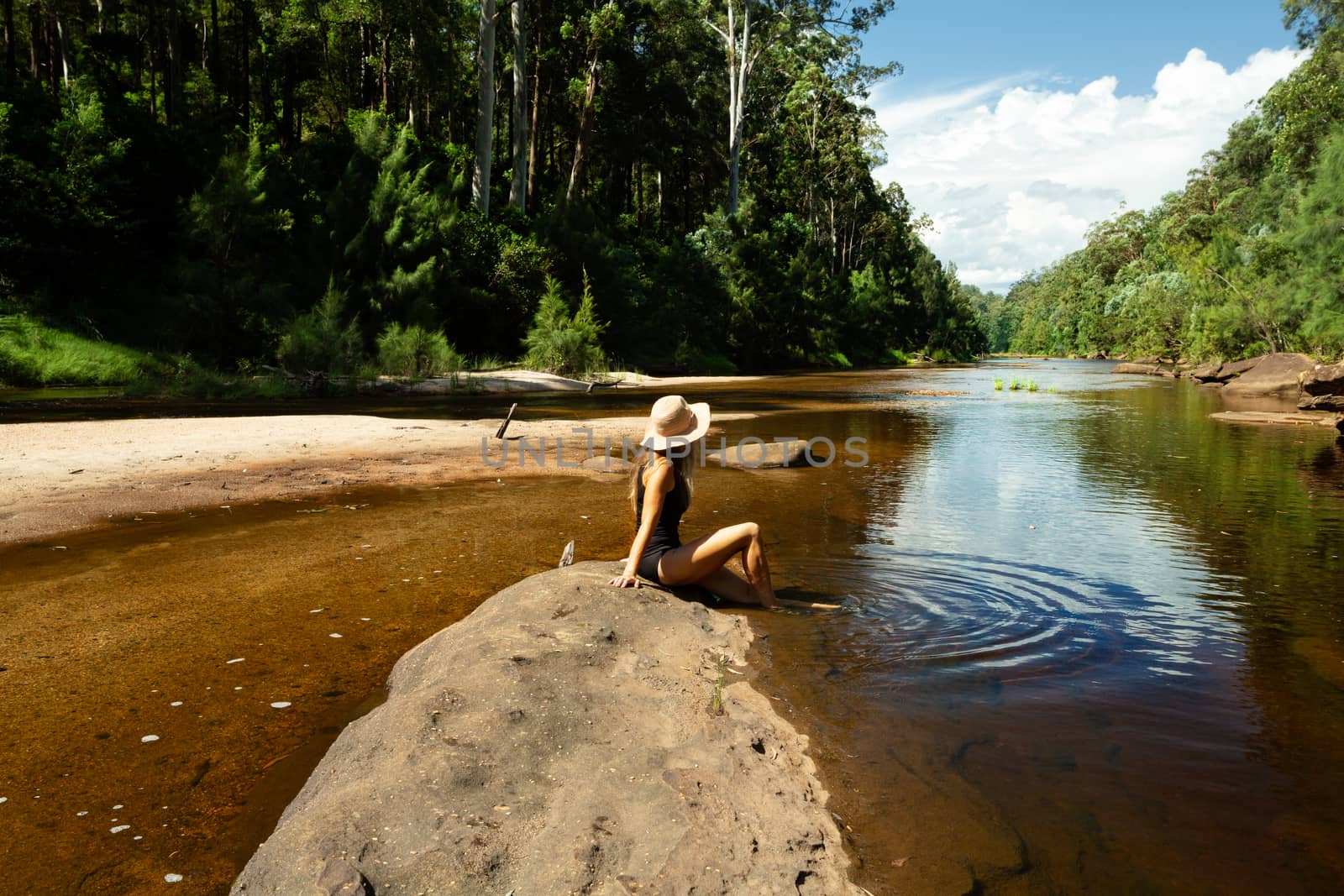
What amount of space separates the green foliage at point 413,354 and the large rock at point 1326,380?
78.7ft

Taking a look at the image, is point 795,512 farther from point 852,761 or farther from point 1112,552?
point 852,761

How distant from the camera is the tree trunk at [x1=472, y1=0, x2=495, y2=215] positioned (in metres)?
32.2

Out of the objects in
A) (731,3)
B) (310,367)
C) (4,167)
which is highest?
(731,3)

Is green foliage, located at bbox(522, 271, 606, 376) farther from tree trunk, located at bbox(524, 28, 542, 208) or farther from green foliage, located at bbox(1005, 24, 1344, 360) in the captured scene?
green foliage, located at bbox(1005, 24, 1344, 360)

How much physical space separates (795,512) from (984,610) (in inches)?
145

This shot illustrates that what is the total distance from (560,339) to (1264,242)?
33.1 m

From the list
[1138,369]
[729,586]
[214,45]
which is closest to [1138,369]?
[1138,369]

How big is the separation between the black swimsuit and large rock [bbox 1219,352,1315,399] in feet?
105

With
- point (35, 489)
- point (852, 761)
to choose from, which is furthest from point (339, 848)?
point (35, 489)

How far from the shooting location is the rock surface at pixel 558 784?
2.63 meters

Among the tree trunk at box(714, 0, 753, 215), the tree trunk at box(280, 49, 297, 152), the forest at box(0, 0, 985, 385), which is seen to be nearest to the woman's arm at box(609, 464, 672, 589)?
the forest at box(0, 0, 985, 385)

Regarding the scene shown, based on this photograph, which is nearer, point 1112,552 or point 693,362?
point 1112,552

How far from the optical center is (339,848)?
103 inches

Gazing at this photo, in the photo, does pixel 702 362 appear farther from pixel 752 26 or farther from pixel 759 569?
pixel 759 569
